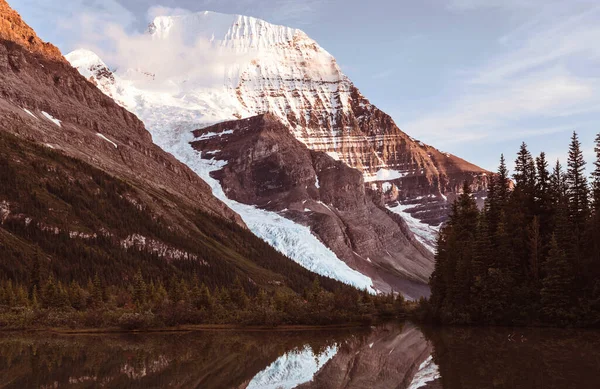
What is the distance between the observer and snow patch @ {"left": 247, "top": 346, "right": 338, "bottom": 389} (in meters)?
46.5

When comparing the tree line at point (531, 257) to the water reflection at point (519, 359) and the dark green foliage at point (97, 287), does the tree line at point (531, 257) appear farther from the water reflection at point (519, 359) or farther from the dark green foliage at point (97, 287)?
the dark green foliage at point (97, 287)

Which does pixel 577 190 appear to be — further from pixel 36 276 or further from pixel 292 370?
pixel 36 276

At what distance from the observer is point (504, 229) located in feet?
304

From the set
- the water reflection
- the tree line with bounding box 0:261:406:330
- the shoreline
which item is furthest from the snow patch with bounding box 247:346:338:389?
the tree line with bounding box 0:261:406:330

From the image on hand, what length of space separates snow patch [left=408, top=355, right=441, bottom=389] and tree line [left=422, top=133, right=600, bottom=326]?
32.4m

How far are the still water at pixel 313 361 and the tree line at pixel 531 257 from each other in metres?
6.48

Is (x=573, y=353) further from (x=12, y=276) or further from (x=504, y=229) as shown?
(x=12, y=276)

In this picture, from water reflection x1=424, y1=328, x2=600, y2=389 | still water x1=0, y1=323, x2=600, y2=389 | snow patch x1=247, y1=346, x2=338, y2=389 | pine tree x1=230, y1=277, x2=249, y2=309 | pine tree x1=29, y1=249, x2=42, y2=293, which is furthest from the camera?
pine tree x1=29, y1=249, x2=42, y2=293

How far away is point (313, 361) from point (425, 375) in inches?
479

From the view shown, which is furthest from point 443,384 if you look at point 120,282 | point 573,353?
point 120,282

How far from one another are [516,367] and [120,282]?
134 m

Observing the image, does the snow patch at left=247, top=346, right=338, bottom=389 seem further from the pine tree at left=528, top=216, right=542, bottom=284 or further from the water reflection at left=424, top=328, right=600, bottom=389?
the pine tree at left=528, top=216, right=542, bottom=284

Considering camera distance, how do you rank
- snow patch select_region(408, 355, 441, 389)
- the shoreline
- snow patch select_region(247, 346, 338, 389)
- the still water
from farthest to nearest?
the shoreline < snow patch select_region(247, 346, 338, 389) < the still water < snow patch select_region(408, 355, 441, 389)

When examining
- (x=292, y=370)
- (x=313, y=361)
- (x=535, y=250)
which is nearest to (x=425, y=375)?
(x=292, y=370)
